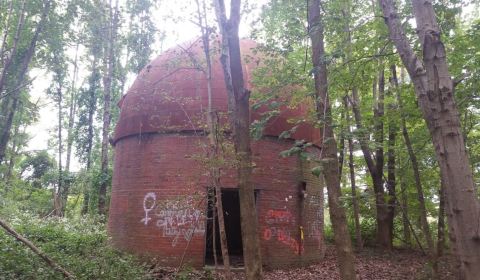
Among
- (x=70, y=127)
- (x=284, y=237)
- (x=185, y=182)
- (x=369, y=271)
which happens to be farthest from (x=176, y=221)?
(x=70, y=127)

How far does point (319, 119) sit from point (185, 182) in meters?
5.38

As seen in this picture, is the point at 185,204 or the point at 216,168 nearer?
the point at 216,168

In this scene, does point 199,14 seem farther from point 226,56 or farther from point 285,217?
point 285,217

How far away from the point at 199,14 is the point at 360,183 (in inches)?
544

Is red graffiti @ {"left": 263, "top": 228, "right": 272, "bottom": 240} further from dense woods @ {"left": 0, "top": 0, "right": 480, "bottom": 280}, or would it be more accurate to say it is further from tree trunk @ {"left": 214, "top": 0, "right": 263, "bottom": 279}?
tree trunk @ {"left": 214, "top": 0, "right": 263, "bottom": 279}

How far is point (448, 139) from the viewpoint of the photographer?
2.49m

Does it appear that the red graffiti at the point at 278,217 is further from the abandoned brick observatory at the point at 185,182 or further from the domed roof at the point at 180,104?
the domed roof at the point at 180,104

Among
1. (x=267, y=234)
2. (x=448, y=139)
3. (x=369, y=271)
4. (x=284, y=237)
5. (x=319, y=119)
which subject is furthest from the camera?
(x=284, y=237)

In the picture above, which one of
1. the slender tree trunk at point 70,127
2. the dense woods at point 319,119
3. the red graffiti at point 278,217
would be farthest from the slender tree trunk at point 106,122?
the red graffiti at point 278,217

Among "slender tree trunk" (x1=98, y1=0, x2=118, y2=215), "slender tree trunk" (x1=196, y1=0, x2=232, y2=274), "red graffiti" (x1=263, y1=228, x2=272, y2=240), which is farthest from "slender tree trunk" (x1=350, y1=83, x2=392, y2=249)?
"slender tree trunk" (x1=98, y1=0, x2=118, y2=215)

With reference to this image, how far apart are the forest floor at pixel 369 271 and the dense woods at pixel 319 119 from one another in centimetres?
10

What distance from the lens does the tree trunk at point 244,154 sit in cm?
670

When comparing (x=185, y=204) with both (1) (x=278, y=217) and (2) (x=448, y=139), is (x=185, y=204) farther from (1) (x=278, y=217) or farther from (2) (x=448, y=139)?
(2) (x=448, y=139)

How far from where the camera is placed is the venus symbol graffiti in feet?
34.5
